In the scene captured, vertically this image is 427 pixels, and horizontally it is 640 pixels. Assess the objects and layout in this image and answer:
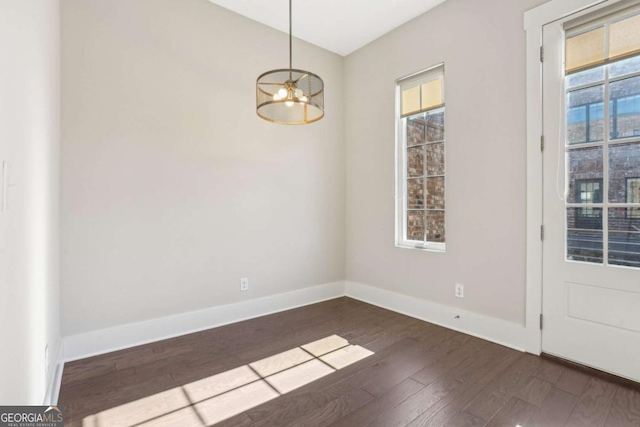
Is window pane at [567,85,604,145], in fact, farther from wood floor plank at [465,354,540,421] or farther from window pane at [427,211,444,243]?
wood floor plank at [465,354,540,421]

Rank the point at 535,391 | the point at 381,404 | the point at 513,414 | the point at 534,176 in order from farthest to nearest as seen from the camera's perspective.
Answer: the point at 534,176 < the point at 535,391 < the point at 381,404 < the point at 513,414

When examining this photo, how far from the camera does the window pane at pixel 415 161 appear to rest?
329 cm

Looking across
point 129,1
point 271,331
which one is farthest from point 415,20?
point 271,331

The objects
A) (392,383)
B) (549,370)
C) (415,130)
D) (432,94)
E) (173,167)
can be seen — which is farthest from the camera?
(415,130)

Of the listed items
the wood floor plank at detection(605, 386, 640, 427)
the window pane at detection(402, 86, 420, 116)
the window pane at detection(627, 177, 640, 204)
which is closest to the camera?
the wood floor plank at detection(605, 386, 640, 427)

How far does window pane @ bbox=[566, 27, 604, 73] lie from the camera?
2143 mm

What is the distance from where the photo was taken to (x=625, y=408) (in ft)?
5.75

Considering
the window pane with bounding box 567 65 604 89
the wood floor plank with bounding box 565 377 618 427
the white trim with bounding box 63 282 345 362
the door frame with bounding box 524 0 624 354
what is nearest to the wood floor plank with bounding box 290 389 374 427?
the wood floor plank with bounding box 565 377 618 427

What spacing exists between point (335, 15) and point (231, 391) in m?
3.41

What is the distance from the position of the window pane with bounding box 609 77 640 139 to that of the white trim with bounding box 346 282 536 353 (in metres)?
1.56

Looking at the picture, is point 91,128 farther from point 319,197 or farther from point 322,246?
point 322,246

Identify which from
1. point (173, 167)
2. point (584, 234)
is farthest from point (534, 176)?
point (173, 167)

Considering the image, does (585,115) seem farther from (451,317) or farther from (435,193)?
(451,317)

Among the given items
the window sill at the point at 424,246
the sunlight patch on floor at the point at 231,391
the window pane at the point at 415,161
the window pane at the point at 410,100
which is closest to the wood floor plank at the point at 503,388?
the sunlight patch on floor at the point at 231,391
